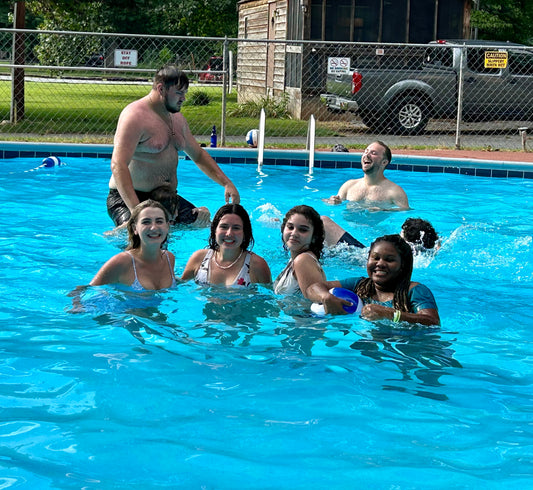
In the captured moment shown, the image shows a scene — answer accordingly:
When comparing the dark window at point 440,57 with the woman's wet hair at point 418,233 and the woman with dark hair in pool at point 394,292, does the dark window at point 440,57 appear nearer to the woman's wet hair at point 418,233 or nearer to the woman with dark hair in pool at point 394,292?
the woman's wet hair at point 418,233

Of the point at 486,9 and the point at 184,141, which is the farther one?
the point at 486,9

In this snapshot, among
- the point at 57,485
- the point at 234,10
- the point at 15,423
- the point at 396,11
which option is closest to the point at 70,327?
the point at 15,423

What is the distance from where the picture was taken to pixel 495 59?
53.9ft

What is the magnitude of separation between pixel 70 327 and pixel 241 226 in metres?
1.43

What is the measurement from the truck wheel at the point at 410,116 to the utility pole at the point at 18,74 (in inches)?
319

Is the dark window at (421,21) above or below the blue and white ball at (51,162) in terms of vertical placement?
above

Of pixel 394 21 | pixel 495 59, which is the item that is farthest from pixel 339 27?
pixel 495 59

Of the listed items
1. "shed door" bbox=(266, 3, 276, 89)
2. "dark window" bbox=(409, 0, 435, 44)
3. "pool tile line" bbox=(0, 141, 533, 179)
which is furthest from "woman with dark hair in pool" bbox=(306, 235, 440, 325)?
"shed door" bbox=(266, 3, 276, 89)

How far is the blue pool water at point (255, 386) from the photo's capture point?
380 centimetres

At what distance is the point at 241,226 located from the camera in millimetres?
6055

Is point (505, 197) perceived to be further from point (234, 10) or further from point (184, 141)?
point (234, 10)

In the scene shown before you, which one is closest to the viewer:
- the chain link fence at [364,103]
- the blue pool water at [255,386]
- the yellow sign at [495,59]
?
the blue pool water at [255,386]

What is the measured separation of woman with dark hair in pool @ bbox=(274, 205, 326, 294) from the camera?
5793 mm

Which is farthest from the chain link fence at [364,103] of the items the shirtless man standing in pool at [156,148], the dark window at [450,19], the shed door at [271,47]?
the shirtless man standing in pool at [156,148]
